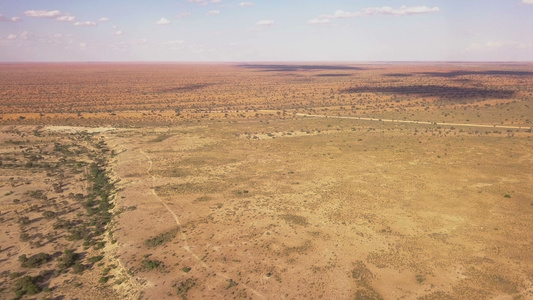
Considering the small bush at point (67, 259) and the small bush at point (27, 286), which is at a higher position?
the small bush at point (67, 259)

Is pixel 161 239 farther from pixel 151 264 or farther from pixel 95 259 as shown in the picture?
pixel 95 259

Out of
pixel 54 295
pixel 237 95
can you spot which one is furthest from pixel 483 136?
pixel 237 95

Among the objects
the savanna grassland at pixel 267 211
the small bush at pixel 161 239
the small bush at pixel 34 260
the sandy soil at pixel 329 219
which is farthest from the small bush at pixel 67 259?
the small bush at pixel 161 239

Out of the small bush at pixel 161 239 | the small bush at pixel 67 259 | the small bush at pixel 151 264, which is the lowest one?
the small bush at pixel 151 264

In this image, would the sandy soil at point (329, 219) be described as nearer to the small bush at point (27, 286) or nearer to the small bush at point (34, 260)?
the small bush at point (34, 260)

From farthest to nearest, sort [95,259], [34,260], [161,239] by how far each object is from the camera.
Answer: [161,239], [95,259], [34,260]

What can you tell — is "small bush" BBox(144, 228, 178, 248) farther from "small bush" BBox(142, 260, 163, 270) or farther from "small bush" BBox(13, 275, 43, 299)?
"small bush" BBox(13, 275, 43, 299)

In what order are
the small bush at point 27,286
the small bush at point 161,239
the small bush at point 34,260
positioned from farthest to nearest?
the small bush at point 161,239 < the small bush at point 34,260 < the small bush at point 27,286

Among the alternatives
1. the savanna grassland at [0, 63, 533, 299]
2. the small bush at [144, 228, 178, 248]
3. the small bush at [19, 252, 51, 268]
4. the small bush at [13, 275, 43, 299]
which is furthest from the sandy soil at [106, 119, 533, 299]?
the small bush at [13, 275, 43, 299]

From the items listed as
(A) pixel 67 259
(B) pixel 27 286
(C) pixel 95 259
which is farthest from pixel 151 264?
(B) pixel 27 286
